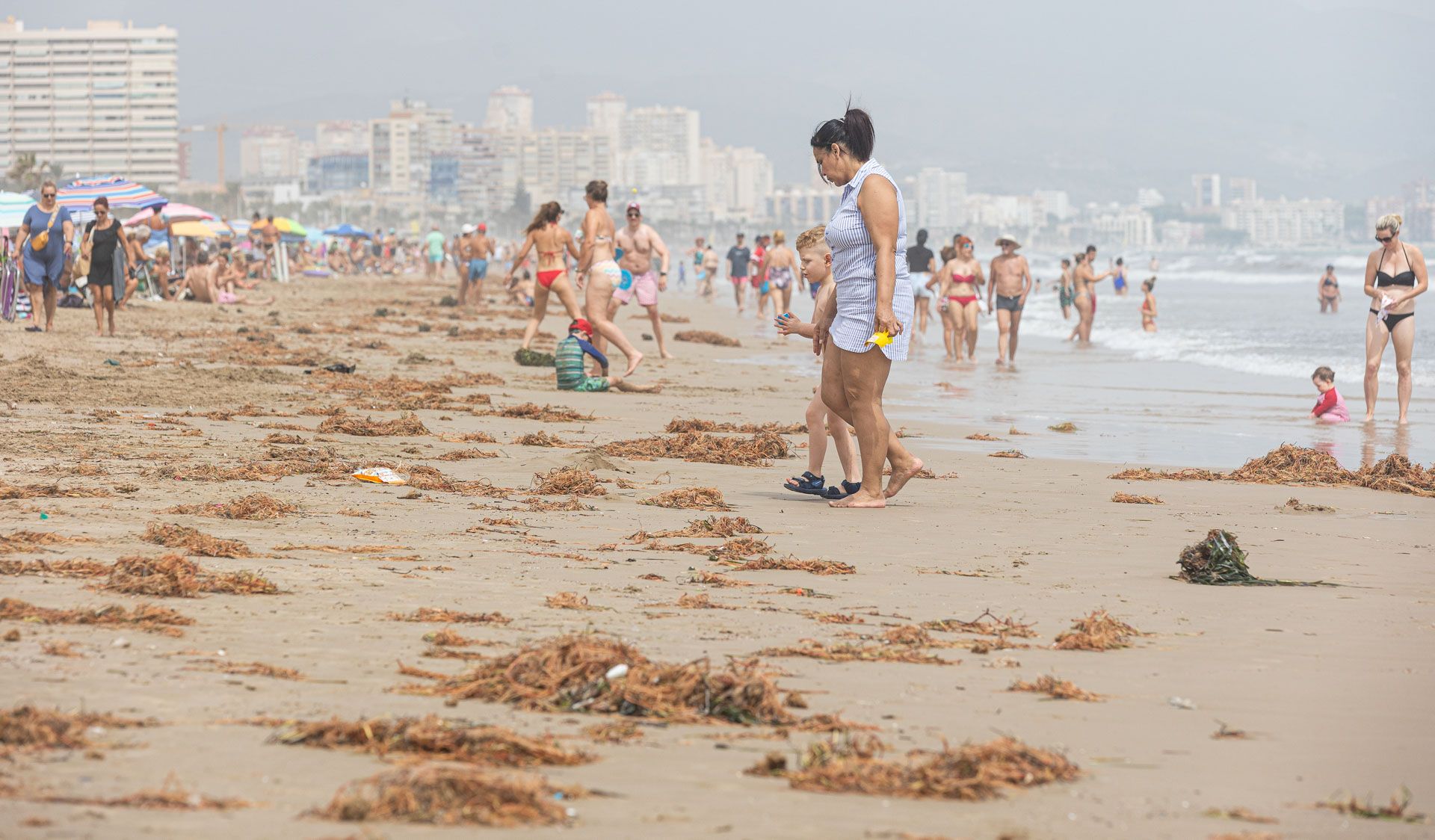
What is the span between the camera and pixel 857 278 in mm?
6988

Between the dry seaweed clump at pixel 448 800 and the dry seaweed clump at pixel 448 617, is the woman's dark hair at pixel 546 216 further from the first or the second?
the dry seaweed clump at pixel 448 800

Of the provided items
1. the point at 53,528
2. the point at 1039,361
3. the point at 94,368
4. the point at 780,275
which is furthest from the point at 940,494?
the point at 780,275

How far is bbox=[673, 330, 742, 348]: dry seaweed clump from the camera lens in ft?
70.8

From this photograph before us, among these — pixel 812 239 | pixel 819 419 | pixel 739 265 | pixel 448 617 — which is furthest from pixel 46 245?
pixel 739 265

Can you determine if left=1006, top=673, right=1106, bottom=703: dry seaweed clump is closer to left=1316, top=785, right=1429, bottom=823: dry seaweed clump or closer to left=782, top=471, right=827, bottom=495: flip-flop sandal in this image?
left=1316, top=785, right=1429, bottom=823: dry seaweed clump

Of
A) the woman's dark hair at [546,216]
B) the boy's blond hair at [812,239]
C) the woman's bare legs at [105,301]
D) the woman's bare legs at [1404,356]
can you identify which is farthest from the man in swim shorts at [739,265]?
the boy's blond hair at [812,239]

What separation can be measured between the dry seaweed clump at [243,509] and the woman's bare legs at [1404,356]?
30.4 feet

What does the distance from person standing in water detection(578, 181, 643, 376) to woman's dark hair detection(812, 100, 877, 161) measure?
627cm

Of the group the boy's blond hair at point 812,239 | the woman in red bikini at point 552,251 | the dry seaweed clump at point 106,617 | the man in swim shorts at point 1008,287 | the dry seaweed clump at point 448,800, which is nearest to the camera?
the dry seaweed clump at point 448,800

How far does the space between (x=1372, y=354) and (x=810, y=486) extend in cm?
698

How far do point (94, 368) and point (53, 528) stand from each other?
7.99 m

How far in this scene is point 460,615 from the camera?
4.44 metres

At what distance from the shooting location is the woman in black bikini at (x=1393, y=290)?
11914 millimetres

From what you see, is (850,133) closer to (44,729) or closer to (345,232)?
(44,729)
